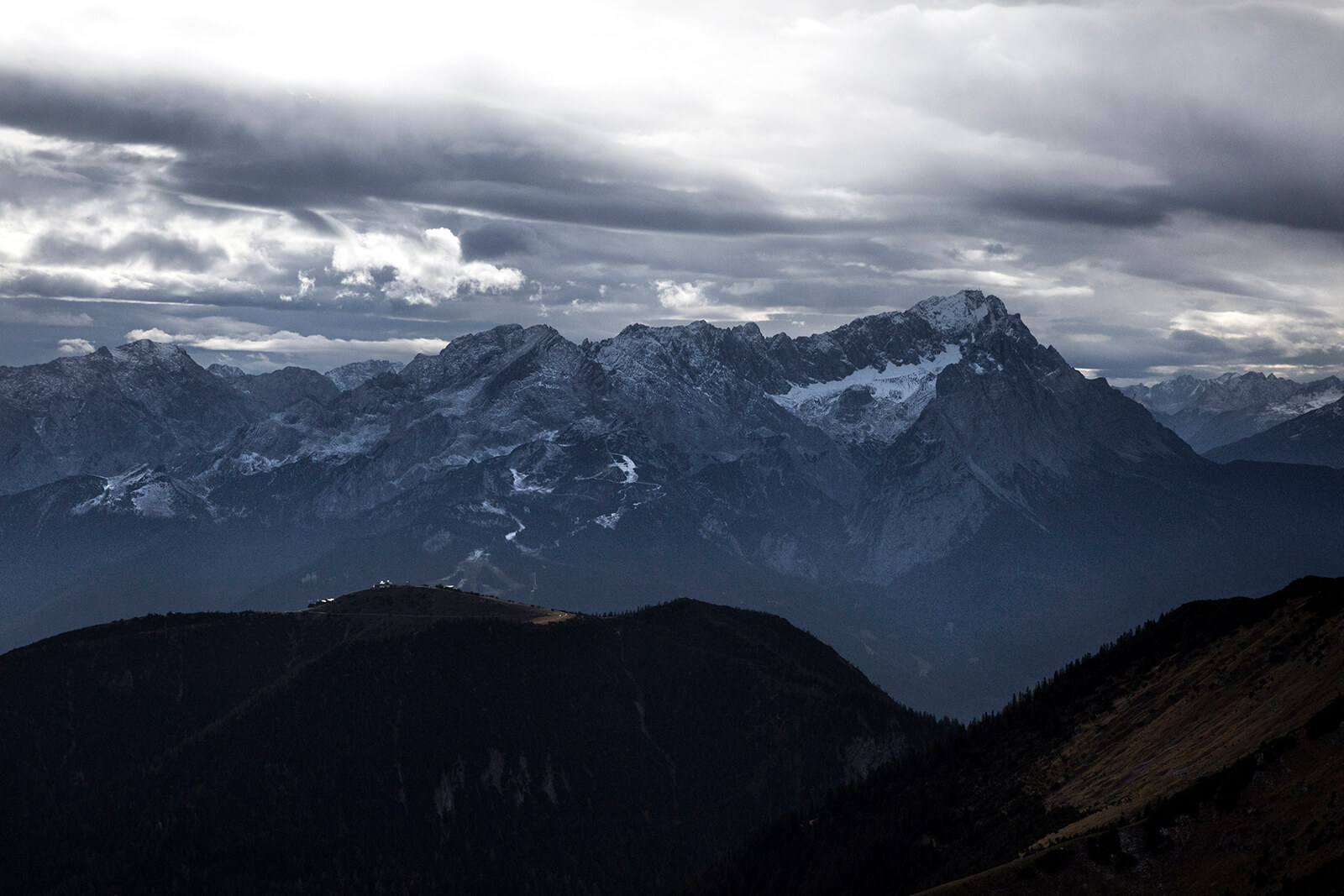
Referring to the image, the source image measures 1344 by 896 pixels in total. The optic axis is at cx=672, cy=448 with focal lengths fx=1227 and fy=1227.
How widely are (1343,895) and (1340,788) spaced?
22486 mm

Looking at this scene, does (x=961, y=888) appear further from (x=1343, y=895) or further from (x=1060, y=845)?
(x=1343, y=895)

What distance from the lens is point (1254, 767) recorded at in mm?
170000

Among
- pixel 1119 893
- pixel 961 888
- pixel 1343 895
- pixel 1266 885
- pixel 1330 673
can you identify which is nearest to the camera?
pixel 1343 895

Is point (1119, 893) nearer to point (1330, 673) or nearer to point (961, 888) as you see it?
point (961, 888)

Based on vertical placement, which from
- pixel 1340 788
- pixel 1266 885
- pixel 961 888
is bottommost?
pixel 961 888

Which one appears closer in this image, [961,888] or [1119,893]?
[1119,893]

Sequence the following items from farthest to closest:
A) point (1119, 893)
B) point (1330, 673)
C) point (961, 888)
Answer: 1. point (1330, 673)
2. point (961, 888)
3. point (1119, 893)

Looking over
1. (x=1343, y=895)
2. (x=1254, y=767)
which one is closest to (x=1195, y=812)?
(x=1254, y=767)

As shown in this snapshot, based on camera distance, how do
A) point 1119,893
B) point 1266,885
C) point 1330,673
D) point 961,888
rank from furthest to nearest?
point 1330,673 → point 961,888 → point 1119,893 → point 1266,885

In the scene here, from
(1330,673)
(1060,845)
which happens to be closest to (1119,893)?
(1060,845)

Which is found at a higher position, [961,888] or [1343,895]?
[1343,895]

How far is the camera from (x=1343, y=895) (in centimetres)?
13625

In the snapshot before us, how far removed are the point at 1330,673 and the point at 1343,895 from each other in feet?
223

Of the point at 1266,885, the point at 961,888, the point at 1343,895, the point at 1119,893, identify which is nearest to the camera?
the point at 1343,895
